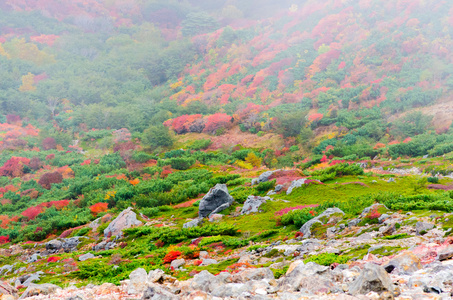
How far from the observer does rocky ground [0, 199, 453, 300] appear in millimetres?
3756

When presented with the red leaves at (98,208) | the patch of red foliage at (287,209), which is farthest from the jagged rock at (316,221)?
the red leaves at (98,208)

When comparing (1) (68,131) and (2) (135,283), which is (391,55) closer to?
(1) (68,131)

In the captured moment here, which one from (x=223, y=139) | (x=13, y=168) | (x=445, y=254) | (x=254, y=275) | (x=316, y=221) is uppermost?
(x=445, y=254)

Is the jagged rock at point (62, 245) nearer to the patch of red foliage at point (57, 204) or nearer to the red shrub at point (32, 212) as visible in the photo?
the red shrub at point (32, 212)

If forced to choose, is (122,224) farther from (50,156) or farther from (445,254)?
(50,156)

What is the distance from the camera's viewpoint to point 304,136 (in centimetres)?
3466

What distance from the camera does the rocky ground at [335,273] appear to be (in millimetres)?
3756

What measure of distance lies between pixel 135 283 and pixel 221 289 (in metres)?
1.68

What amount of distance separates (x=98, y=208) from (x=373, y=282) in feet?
60.9

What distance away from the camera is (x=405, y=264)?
178 inches

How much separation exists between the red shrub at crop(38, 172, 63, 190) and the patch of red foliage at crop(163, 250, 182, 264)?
24.4m

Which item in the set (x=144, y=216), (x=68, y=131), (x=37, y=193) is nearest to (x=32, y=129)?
(x=68, y=131)

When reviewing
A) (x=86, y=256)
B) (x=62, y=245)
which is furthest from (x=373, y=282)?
(x=62, y=245)

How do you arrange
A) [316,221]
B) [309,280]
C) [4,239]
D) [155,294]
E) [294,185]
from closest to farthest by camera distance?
[155,294]
[309,280]
[316,221]
[294,185]
[4,239]
